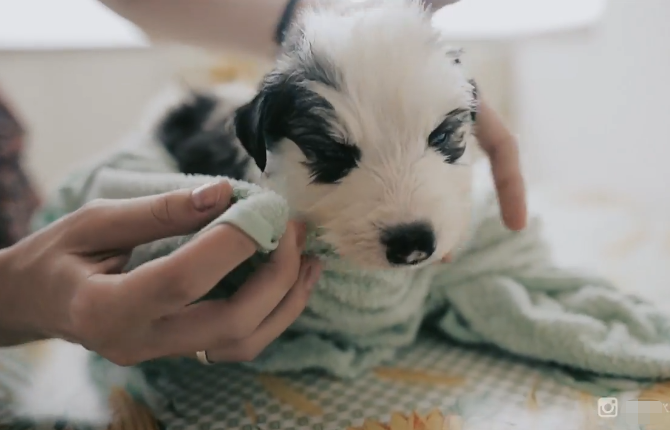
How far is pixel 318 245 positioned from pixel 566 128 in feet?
5.68

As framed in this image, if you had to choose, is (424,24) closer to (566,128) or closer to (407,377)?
(407,377)

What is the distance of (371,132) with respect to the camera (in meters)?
0.69

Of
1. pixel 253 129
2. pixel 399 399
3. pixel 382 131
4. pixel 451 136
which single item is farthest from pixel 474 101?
pixel 399 399

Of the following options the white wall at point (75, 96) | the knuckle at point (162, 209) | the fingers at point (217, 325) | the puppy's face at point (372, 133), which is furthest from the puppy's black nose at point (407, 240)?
the white wall at point (75, 96)

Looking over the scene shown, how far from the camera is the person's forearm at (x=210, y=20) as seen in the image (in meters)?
1.01

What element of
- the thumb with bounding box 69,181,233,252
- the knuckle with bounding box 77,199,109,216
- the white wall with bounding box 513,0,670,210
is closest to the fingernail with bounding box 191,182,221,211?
the thumb with bounding box 69,181,233,252

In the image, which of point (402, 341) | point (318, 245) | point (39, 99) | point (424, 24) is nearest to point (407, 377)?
point (402, 341)

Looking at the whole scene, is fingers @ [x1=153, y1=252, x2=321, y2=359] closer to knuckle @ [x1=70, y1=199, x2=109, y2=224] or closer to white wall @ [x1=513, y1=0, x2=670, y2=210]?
knuckle @ [x1=70, y1=199, x2=109, y2=224]

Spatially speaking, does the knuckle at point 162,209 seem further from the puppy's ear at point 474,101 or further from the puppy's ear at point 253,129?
the puppy's ear at point 474,101

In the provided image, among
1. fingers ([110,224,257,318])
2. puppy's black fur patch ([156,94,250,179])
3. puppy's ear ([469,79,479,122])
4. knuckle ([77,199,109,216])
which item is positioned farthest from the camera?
puppy's black fur patch ([156,94,250,179])

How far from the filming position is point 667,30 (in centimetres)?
168

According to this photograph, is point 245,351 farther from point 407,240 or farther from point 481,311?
point 481,311

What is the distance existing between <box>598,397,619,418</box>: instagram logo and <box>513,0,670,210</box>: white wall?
1.21m

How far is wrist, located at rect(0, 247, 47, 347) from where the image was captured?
2.25 ft
